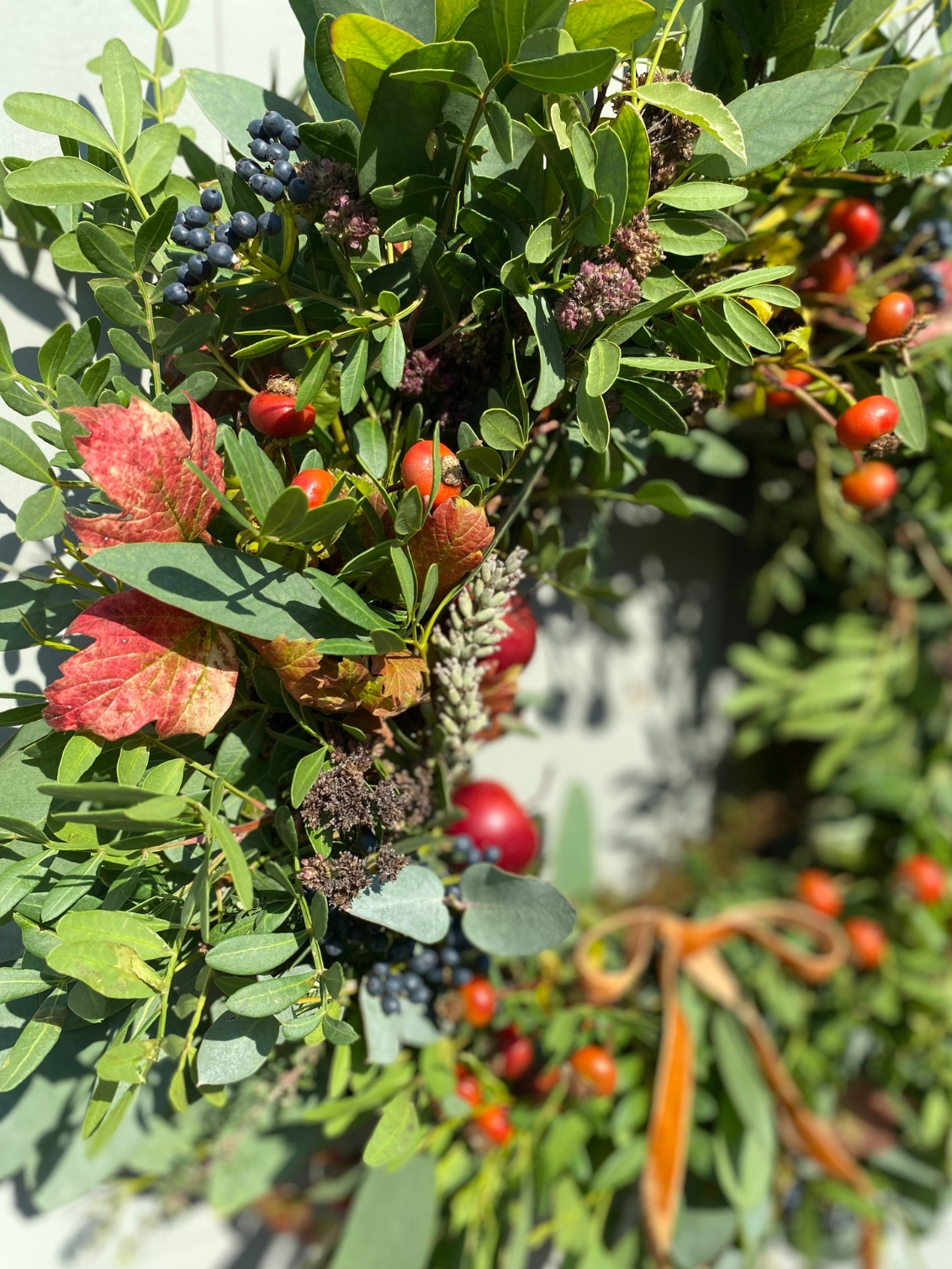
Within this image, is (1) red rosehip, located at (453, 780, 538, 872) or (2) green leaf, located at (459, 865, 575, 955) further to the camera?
(1) red rosehip, located at (453, 780, 538, 872)

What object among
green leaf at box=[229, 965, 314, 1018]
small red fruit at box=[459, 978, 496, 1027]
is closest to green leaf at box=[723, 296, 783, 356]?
green leaf at box=[229, 965, 314, 1018]

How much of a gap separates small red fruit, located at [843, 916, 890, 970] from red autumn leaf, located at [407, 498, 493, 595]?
795 millimetres

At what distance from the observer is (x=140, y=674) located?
349 millimetres

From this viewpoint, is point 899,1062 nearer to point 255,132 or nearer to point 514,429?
Result: point 514,429

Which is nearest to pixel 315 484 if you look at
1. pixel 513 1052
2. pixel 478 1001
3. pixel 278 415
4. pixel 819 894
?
pixel 278 415

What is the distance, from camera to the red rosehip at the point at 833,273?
57 centimetres

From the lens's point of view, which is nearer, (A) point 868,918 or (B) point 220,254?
(B) point 220,254

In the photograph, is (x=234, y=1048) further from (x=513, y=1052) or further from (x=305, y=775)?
(x=513, y=1052)

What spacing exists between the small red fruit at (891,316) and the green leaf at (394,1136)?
1.72ft

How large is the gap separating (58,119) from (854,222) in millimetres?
492

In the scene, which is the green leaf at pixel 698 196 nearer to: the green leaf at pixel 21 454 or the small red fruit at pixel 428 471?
the small red fruit at pixel 428 471

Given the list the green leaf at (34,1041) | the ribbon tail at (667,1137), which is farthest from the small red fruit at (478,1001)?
the green leaf at (34,1041)

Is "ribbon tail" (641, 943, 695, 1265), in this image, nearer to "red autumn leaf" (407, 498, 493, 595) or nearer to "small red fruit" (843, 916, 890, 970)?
"small red fruit" (843, 916, 890, 970)

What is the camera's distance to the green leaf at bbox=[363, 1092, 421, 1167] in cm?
42
